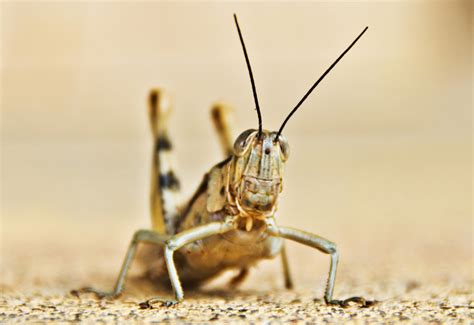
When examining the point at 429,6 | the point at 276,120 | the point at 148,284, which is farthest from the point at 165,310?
the point at 429,6

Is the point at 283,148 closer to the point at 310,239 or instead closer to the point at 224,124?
the point at 310,239

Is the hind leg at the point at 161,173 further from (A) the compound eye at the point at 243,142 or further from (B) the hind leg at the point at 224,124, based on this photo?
(A) the compound eye at the point at 243,142

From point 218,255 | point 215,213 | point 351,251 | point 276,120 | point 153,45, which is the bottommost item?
point 351,251

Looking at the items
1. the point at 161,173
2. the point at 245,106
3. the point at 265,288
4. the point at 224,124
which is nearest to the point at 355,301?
the point at 265,288

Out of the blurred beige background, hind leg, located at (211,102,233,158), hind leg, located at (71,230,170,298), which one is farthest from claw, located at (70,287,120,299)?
the blurred beige background

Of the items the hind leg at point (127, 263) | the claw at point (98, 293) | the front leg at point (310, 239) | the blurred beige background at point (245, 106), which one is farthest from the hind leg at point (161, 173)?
the blurred beige background at point (245, 106)

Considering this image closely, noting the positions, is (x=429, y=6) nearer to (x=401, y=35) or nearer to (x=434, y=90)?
(x=401, y=35)

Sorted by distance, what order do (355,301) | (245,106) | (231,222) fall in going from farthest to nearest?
1. (245,106)
2. (231,222)
3. (355,301)
